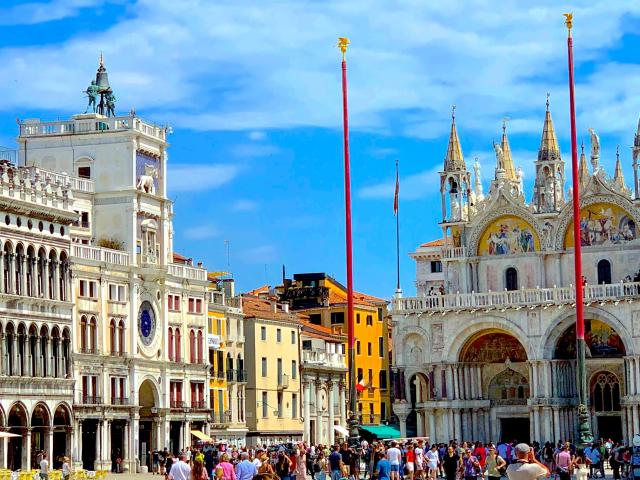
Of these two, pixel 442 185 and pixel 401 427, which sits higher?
pixel 442 185

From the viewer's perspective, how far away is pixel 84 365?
2788 inches

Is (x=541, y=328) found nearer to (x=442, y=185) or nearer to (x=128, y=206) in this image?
(x=442, y=185)

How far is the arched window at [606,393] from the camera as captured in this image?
256ft

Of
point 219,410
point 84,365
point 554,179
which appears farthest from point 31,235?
point 554,179

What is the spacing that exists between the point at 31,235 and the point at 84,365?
7.23 m

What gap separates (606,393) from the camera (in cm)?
7825

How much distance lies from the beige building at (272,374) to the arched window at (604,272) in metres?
19.5

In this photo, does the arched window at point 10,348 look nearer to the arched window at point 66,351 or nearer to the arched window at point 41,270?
the arched window at point 41,270

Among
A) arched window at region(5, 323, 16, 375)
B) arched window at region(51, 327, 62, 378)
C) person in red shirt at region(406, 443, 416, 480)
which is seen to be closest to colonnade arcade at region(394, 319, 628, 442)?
arched window at region(51, 327, 62, 378)

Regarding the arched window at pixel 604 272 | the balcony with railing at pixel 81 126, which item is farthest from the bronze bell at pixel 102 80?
the arched window at pixel 604 272

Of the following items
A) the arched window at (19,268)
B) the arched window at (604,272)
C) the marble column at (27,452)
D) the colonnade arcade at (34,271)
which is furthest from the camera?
the arched window at (604,272)

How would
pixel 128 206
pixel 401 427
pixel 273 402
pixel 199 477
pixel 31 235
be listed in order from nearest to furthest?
pixel 199 477 < pixel 31 235 < pixel 128 206 < pixel 401 427 < pixel 273 402

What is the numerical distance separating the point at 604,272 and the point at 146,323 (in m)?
21.5

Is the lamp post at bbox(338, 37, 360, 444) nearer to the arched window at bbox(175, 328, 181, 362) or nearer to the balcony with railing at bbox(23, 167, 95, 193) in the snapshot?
the balcony with railing at bbox(23, 167, 95, 193)
